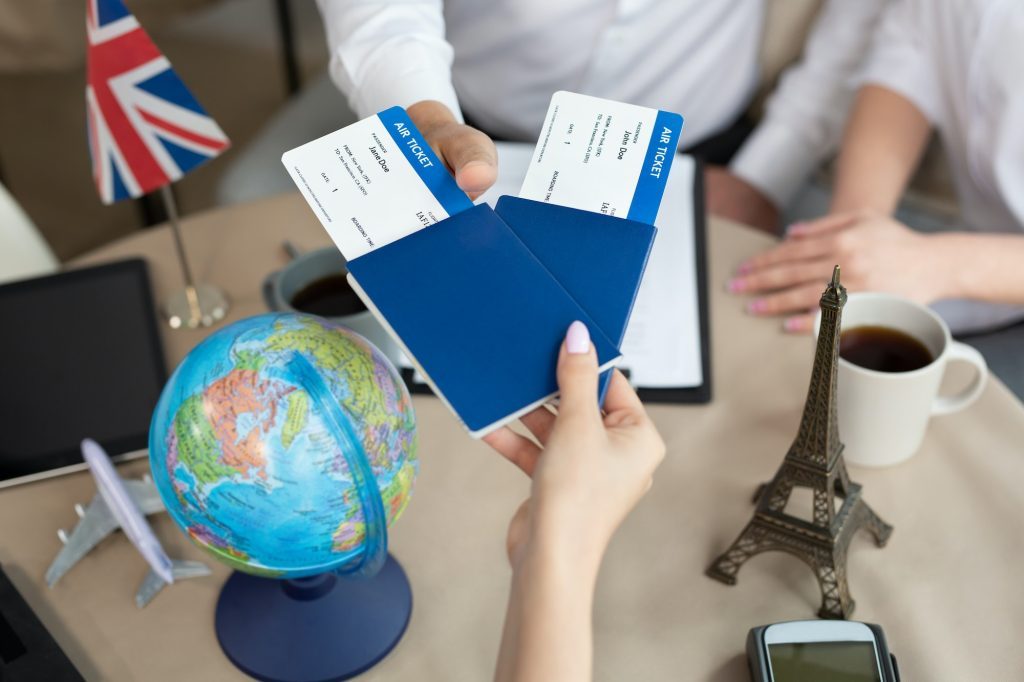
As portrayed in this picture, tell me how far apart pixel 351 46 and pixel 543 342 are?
63 cm

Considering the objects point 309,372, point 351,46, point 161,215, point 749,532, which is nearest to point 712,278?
point 749,532

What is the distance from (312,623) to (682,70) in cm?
117

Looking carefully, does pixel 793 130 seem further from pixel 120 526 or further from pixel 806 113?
pixel 120 526

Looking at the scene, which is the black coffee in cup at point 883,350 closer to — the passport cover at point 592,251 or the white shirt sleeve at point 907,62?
the passport cover at point 592,251

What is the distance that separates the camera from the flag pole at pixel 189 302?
110 cm

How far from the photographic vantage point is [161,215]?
231 centimetres

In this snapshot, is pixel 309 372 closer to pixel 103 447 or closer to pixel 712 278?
pixel 103 447

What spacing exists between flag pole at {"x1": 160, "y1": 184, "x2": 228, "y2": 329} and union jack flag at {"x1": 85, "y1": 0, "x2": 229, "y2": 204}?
0.18ft

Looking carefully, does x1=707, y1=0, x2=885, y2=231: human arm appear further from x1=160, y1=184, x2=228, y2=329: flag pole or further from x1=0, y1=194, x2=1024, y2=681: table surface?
x1=160, y1=184, x2=228, y2=329: flag pole

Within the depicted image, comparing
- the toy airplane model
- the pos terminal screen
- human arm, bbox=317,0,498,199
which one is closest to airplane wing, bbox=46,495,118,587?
the toy airplane model

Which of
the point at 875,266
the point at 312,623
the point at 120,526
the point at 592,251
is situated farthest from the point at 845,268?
the point at 120,526

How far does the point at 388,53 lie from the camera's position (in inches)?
42.8

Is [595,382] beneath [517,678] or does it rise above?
above

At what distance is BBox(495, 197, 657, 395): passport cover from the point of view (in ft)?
2.28
